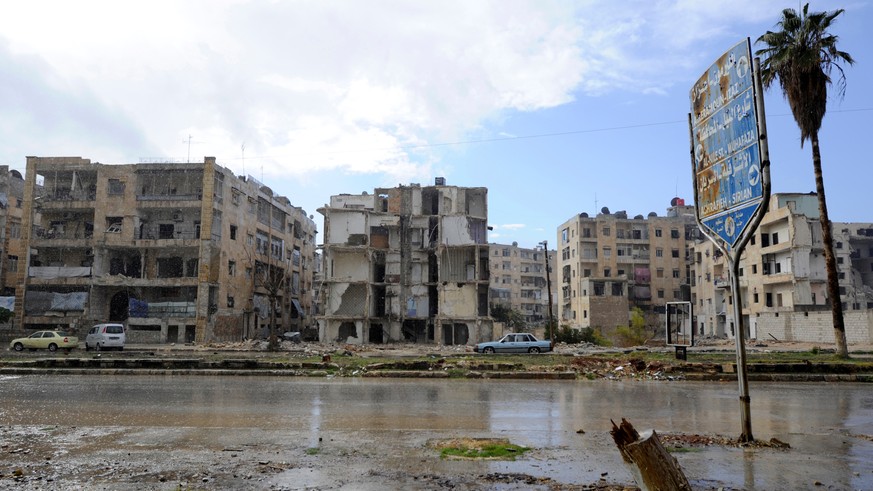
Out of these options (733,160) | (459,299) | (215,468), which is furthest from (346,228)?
(215,468)

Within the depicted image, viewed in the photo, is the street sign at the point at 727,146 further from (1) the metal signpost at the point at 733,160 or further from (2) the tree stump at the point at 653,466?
(2) the tree stump at the point at 653,466

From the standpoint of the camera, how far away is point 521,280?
111m

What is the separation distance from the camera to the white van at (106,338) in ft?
119

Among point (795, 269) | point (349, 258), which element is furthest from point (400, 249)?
point (795, 269)

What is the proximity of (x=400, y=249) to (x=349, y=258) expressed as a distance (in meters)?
5.21

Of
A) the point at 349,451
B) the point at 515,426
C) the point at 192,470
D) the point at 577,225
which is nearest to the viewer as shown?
the point at 192,470

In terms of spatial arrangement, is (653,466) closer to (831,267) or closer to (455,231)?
(831,267)

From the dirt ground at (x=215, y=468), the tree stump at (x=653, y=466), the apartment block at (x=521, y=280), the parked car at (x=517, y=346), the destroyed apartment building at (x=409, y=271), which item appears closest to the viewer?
the tree stump at (x=653, y=466)

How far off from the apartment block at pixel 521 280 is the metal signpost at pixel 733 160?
320ft

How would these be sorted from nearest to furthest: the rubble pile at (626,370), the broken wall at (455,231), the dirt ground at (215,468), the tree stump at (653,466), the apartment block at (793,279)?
the tree stump at (653,466)
the dirt ground at (215,468)
the rubble pile at (626,370)
the apartment block at (793,279)
the broken wall at (455,231)

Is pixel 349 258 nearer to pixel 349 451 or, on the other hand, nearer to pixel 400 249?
pixel 400 249

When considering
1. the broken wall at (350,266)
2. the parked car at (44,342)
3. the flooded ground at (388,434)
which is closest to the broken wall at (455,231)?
the broken wall at (350,266)

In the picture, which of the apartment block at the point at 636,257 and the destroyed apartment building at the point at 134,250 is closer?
the destroyed apartment building at the point at 134,250

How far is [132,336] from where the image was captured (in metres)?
49.6
